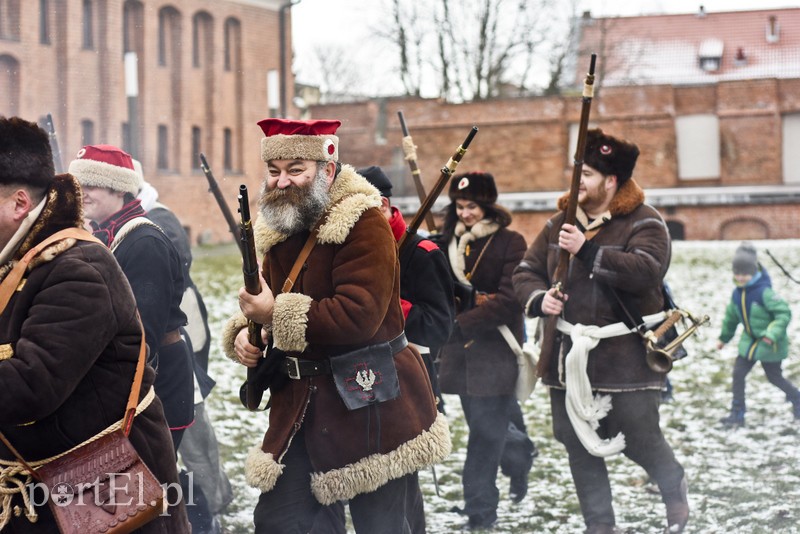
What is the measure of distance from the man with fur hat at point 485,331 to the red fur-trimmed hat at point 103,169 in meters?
2.11

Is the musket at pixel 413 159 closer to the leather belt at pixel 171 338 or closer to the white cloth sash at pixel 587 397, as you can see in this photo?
the white cloth sash at pixel 587 397

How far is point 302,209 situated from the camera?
4.33m

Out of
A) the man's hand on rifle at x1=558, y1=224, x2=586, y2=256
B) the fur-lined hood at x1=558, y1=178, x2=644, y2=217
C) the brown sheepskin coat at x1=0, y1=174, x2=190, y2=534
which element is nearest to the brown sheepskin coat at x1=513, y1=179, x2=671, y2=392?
the fur-lined hood at x1=558, y1=178, x2=644, y2=217

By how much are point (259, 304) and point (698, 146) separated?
43497 mm

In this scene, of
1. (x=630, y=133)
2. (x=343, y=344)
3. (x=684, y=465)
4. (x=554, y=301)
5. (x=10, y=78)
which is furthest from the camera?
(x=630, y=133)

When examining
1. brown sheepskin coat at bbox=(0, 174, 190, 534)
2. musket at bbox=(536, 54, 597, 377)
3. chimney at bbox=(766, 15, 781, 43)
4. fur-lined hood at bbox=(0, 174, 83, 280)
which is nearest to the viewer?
brown sheepskin coat at bbox=(0, 174, 190, 534)

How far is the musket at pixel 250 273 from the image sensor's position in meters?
3.86

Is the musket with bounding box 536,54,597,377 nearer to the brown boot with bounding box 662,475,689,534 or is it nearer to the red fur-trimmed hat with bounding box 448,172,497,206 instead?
the brown boot with bounding box 662,475,689,534

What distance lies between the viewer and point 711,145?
150 ft

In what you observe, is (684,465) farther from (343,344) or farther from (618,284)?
(343,344)

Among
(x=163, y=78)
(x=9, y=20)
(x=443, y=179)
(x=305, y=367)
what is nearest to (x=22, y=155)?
(x=305, y=367)

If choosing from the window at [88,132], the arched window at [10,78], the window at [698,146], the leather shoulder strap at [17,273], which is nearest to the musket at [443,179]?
the leather shoulder strap at [17,273]

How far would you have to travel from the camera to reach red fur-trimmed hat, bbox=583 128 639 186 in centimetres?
603

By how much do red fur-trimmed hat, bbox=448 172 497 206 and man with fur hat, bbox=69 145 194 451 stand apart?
2.16 meters
